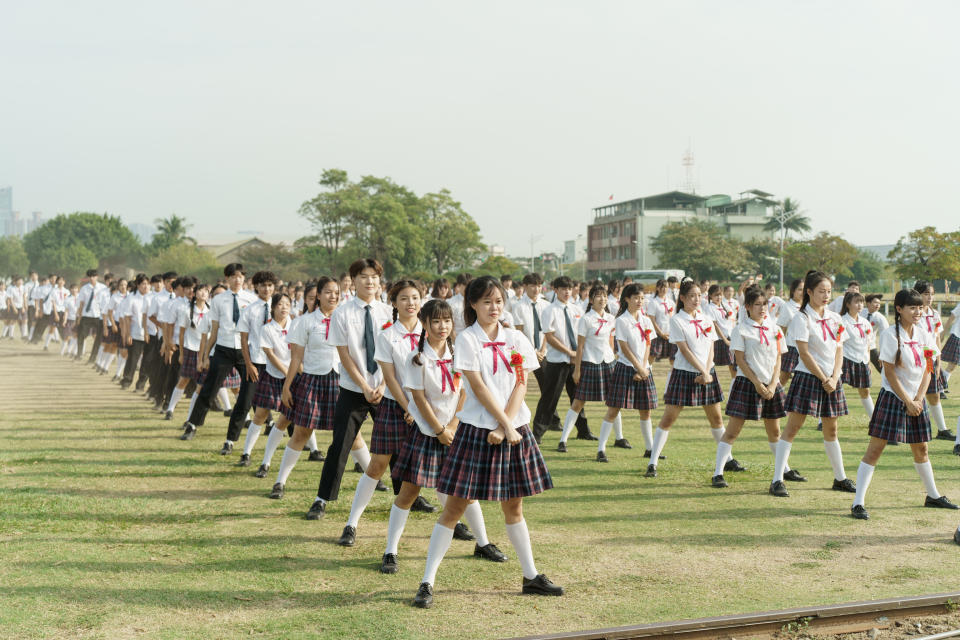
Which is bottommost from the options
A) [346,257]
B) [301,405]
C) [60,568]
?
[60,568]

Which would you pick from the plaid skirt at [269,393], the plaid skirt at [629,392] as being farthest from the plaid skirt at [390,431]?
the plaid skirt at [629,392]

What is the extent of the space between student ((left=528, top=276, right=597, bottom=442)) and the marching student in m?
0.22

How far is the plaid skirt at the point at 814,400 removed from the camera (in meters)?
7.30

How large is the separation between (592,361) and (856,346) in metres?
3.67

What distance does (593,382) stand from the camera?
9.58 metres

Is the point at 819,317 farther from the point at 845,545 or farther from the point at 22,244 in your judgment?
the point at 22,244

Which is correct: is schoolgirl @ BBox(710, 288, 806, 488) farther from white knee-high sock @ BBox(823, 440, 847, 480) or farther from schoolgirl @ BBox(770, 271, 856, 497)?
white knee-high sock @ BBox(823, 440, 847, 480)

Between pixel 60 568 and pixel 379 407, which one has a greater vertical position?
pixel 379 407

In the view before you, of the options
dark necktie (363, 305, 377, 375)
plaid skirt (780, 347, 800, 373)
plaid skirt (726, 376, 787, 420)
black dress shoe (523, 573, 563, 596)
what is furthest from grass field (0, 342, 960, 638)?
plaid skirt (780, 347, 800, 373)

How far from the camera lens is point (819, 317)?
747cm

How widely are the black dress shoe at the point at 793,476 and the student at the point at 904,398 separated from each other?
46.5 inches

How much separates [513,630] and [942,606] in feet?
7.73

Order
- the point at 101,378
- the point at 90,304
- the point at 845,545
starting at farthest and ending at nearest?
the point at 90,304, the point at 101,378, the point at 845,545

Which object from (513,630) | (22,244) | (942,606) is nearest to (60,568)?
(513,630)
